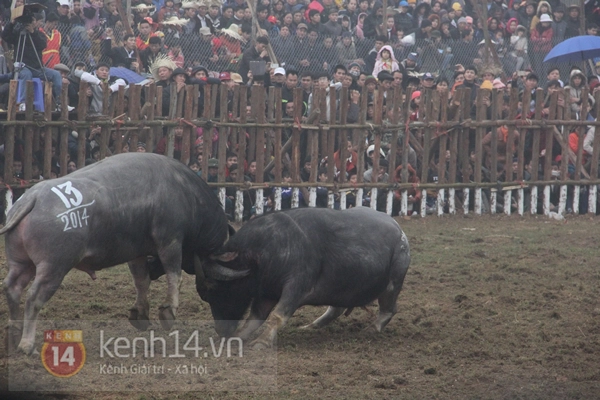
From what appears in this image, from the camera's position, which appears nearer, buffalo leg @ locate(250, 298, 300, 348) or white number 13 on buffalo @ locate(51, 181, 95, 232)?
white number 13 on buffalo @ locate(51, 181, 95, 232)

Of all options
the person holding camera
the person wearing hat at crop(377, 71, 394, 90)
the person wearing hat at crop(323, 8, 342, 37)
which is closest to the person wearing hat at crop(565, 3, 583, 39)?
the person wearing hat at crop(323, 8, 342, 37)

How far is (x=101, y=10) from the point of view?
1592cm

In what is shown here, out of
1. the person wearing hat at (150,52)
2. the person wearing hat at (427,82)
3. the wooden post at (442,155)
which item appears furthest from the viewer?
the person wearing hat at (427,82)

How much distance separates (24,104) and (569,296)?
7.19 meters

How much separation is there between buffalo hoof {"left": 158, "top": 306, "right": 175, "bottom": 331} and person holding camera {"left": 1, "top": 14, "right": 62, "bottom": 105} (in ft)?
19.1

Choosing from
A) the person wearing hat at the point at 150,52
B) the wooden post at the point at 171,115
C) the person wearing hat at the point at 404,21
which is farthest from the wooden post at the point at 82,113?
the person wearing hat at the point at 404,21

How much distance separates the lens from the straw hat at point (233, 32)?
1629 centimetres

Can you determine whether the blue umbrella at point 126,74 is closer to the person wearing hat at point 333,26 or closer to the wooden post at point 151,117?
the wooden post at point 151,117

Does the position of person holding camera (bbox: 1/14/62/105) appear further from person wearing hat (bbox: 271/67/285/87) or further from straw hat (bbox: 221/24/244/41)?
straw hat (bbox: 221/24/244/41)

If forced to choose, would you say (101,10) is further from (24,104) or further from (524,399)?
(524,399)

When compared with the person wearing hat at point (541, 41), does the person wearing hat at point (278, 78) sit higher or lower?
lower

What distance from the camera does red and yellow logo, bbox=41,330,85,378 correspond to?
6.08m

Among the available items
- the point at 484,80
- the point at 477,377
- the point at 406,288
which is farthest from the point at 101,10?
the point at 477,377

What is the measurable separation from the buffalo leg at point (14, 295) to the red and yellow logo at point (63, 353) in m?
0.22
